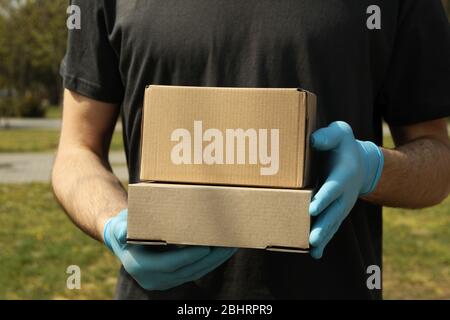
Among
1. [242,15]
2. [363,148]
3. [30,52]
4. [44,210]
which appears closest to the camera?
[363,148]

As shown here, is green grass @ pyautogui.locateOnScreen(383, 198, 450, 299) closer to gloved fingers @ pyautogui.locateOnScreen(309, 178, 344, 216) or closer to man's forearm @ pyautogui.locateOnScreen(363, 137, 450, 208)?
man's forearm @ pyautogui.locateOnScreen(363, 137, 450, 208)

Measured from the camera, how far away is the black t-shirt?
1.67 meters

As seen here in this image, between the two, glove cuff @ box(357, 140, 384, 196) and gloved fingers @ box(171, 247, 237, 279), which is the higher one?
glove cuff @ box(357, 140, 384, 196)

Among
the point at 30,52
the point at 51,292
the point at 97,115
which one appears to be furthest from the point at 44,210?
the point at 30,52

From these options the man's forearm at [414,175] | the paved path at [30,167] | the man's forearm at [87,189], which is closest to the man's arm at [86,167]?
the man's forearm at [87,189]

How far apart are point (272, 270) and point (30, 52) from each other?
1294 inches

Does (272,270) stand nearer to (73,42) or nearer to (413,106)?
(413,106)

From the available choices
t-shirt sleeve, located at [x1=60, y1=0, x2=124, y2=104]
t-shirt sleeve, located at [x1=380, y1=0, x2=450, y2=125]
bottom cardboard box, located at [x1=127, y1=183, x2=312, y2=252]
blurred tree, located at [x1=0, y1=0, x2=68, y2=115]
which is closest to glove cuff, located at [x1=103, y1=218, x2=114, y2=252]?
bottom cardboard box, located at [x1=127, y1=183, x2=312, y2=252]

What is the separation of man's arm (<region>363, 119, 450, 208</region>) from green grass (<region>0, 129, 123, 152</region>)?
1145 cm

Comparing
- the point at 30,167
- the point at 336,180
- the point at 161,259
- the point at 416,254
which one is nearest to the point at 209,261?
the point at 161,259

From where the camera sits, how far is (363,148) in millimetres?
1559

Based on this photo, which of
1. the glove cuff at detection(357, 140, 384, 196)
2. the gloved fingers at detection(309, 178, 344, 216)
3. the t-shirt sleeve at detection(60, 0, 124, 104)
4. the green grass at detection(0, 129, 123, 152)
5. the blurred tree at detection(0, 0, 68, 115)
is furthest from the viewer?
the blurred tree at detection(0, 0, 68, 115)

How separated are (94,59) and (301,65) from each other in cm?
57

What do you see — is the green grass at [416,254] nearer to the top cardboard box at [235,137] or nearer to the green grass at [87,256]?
the green grass at [87,256]
